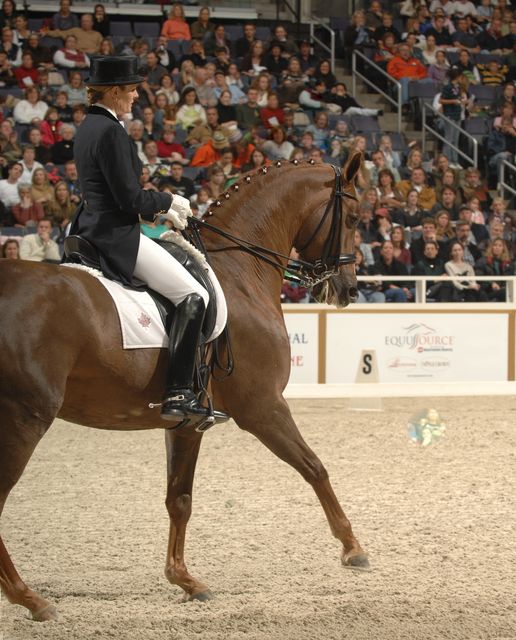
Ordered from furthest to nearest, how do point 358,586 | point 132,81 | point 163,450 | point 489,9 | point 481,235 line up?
point 489,9
point 481,235
point 163,450
point 358,586
point 132,81

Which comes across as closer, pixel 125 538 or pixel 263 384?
pixel 263 384

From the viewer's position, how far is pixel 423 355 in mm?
11578

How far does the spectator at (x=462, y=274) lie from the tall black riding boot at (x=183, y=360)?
8.35 meters

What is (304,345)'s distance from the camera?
36.9 ft

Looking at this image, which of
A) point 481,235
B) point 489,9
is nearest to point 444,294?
point 481,235

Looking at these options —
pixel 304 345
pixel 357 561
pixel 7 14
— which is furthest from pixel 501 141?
pixel 357 561

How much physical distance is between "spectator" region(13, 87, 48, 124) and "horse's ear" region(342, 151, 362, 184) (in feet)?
30.4

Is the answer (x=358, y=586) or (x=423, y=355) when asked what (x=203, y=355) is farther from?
(x=423, y=355)

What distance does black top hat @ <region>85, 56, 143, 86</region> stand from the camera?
4367mm

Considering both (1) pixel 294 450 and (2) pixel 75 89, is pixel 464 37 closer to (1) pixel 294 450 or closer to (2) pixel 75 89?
(2) pixel 75 89

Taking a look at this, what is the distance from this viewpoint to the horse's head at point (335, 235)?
5117 mm

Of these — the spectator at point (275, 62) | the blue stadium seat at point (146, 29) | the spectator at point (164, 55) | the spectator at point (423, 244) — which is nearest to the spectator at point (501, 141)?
the spectator at point (275, 62)

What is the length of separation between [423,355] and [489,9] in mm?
10318

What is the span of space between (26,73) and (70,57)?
803mm
